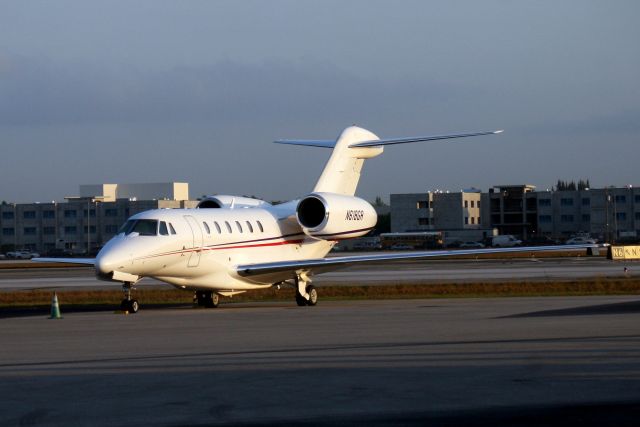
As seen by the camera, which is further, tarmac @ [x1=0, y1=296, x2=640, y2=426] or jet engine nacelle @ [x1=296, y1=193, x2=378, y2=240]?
jet engine nacelle @ [x1=296, y1=193, x2=378, y2=240]

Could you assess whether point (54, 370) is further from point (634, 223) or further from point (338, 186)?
point (634, 223)

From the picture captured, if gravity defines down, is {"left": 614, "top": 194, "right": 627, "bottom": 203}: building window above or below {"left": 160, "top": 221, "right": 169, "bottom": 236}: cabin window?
above

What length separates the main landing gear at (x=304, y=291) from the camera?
30.7 meters

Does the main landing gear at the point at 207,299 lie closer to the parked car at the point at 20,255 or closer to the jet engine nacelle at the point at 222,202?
the jet engine nacelle at the point at 222,202

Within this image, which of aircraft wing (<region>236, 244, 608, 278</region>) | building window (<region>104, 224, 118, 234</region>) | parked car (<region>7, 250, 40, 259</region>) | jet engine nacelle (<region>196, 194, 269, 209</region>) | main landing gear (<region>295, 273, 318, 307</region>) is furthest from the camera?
building window (<region>104, 224, 118, 234</region>)

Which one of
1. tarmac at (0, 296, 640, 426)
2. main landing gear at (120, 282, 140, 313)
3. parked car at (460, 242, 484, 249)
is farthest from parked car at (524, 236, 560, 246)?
tarmac at (0, 296, 640, 426)

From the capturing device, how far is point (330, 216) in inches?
Answer: 1242

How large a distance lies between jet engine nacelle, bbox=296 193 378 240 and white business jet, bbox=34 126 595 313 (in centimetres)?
3

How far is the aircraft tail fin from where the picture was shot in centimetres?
3412

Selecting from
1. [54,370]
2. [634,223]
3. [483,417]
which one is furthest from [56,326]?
[634,223]

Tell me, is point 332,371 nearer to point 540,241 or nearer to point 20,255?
point 20,255

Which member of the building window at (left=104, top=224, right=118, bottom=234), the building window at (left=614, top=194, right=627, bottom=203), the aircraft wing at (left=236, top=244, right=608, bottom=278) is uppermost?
the building window at (left=614, top=194, right=627, bottom=203)

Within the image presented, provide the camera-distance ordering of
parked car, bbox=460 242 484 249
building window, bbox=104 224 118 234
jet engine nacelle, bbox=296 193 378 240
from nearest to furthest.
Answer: jet engine nacelle, bbox=296 193 378 240 < building window, bbox=104 224 118 234 < parked car, bbox=460 242 484 249

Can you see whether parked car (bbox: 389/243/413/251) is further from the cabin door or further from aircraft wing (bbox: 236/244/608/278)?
the cabin door
